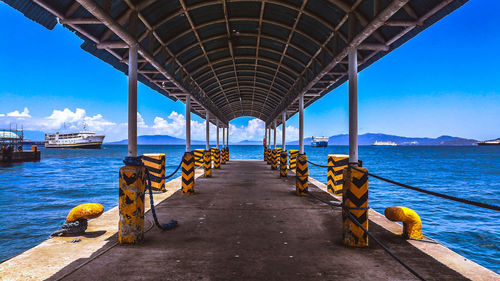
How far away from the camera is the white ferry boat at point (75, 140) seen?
352 ft

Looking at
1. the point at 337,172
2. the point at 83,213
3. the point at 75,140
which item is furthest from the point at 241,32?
the point at 75,140

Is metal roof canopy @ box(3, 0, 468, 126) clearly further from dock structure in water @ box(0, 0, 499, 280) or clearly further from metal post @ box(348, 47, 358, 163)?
metal post @ box(348, 47, 358, 163)

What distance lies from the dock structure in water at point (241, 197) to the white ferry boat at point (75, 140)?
11116 centimetres

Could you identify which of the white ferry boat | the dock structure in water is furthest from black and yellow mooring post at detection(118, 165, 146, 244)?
the white ferry boat

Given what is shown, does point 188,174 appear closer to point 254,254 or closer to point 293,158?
point 254,254

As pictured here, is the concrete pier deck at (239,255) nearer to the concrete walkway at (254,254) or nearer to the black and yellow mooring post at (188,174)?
the concrete walkway at (254,254)

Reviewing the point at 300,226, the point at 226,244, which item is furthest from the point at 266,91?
the point at 226,244

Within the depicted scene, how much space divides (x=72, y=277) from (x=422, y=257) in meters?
4.93

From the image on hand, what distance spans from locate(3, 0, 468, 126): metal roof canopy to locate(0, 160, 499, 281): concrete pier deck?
4050 mm

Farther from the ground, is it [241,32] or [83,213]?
[241,32]

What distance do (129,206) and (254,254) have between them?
2.25 meters

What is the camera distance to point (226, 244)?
191 inches

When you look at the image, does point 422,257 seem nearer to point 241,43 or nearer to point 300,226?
point 300,226

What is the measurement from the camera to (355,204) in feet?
16.1
